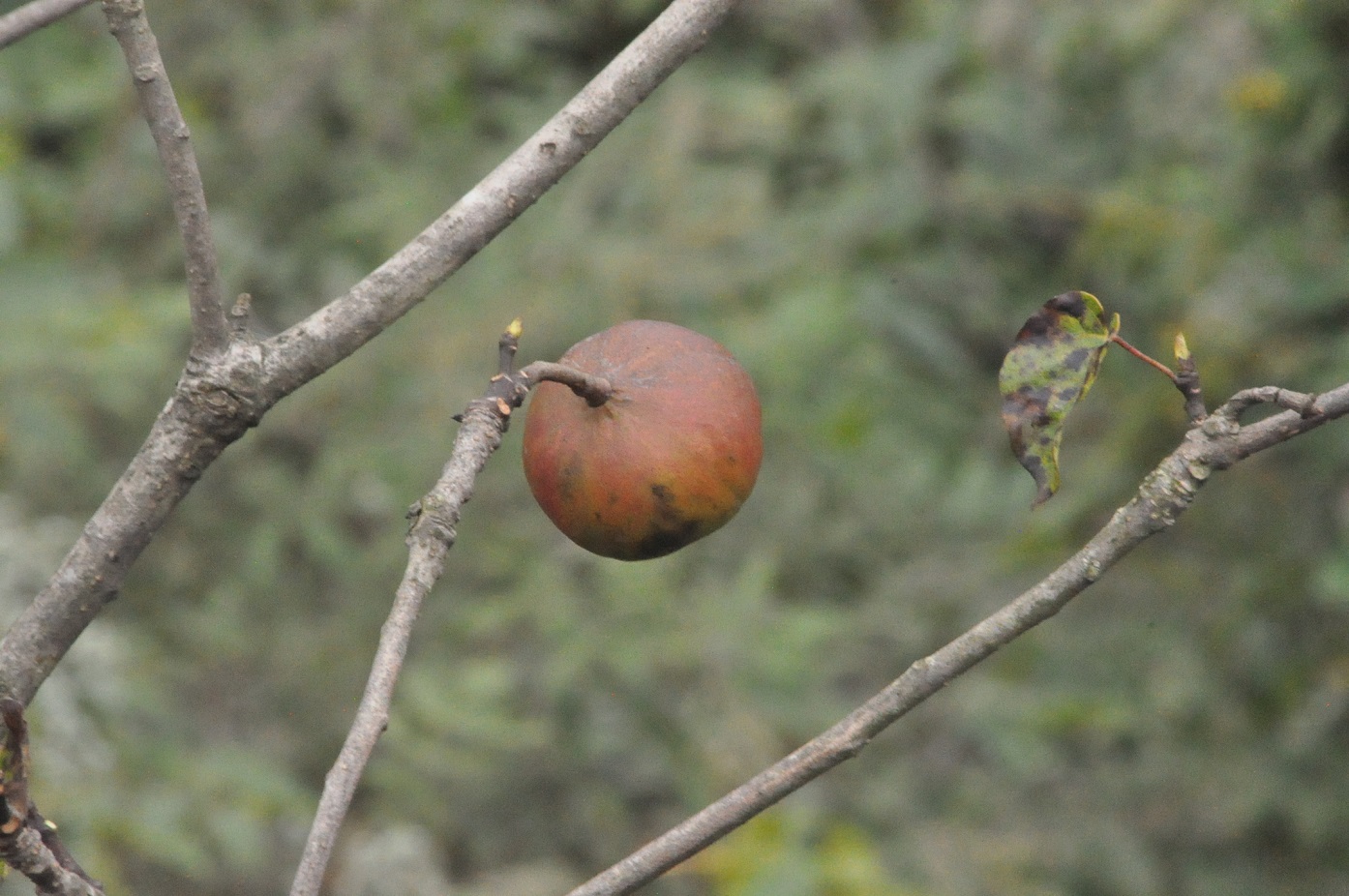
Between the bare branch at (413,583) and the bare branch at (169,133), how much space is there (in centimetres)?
21

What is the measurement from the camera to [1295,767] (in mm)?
3172

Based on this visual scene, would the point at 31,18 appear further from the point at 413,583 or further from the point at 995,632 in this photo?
the point at 995,632

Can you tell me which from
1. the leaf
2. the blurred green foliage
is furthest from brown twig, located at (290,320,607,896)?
the blurred green foliage

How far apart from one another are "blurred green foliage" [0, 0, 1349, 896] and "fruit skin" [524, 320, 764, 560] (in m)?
1.68

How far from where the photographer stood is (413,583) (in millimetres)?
982

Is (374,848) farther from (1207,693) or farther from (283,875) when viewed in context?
(1207,693)

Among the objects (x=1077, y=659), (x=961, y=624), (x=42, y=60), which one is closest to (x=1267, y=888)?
(x=1077, y=659)

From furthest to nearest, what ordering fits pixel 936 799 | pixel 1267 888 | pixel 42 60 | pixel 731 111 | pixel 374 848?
pixel 731 111 → pixel 42 60 → pixel 936 799 → pixel 1267 888 → pixel 374 848

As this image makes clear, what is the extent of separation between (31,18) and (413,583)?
404mm

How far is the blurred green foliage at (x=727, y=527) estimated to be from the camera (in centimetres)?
304

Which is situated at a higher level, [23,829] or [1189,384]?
[1189,384]

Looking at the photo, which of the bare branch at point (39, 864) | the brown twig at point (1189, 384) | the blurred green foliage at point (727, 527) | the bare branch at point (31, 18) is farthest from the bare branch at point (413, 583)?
the blurred green foliage at point (727, 527)

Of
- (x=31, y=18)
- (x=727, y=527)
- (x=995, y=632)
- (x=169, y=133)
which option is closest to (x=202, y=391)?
(x=169, y=133)

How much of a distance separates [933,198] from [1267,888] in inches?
87.4
